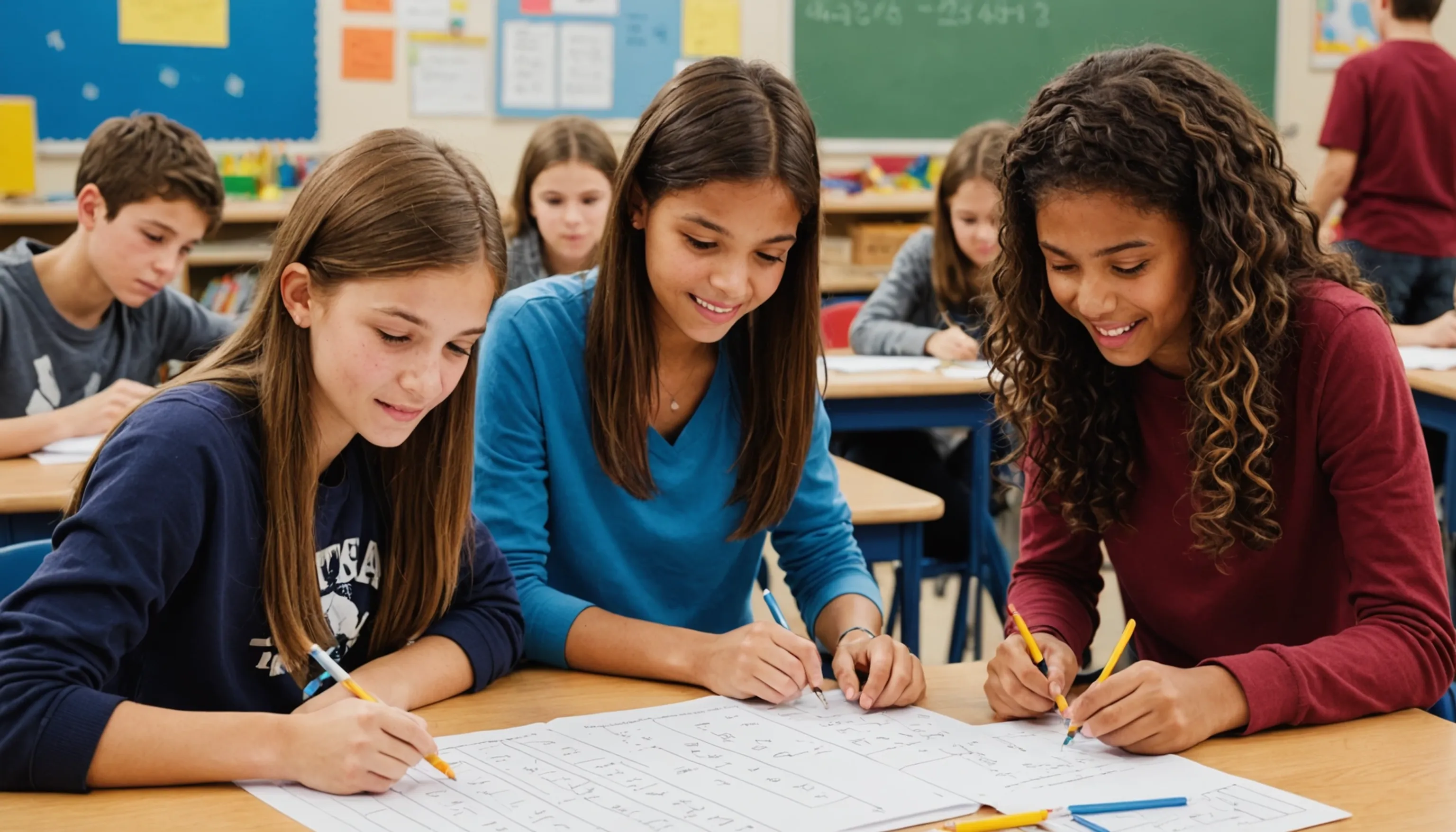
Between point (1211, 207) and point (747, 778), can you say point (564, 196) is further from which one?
point (747, 778)

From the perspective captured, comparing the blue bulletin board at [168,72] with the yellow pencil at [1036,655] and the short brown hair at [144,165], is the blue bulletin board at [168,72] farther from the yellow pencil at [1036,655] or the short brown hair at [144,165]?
the yellow pencil at [1036,655]

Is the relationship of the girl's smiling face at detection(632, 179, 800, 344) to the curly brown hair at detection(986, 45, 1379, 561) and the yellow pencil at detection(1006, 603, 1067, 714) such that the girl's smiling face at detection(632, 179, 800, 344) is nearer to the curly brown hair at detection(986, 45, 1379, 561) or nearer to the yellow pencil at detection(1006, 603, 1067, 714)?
the curly brown hair at detection(986, 45, 1379, 561)

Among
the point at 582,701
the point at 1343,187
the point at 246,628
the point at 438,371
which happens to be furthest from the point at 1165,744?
the point at 1343,187

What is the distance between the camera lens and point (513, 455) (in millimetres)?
1523

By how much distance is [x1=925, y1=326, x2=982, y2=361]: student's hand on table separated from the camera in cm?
331

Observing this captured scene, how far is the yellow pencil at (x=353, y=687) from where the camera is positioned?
40.8 inches

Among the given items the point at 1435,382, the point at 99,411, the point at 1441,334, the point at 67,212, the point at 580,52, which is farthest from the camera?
the point at 580,52

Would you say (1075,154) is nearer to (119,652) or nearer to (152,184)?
(119,652)

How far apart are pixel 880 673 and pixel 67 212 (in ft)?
12.8

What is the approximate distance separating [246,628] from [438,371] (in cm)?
28

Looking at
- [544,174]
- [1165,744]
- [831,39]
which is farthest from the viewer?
[831,39]

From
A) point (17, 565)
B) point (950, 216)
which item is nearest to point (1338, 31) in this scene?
point (950, 216)

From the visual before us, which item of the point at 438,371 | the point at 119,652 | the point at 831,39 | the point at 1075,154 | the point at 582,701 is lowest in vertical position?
the point at 582,701

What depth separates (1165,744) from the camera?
1.12 metres
